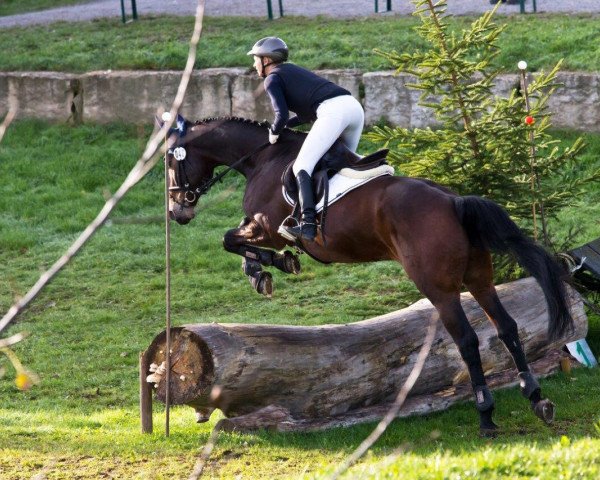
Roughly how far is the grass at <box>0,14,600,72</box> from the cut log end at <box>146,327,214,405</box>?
9.56 m

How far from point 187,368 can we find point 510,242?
7.73 feet

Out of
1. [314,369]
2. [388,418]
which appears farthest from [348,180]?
[388,418]

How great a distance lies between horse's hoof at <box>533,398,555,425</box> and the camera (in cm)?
815

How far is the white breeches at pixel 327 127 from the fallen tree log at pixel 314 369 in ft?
4.06

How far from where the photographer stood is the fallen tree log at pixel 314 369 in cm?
806

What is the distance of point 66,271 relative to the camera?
573 inches

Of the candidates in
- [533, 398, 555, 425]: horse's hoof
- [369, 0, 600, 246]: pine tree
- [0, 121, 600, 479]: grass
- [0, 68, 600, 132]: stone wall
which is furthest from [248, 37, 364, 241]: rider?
[0, 68, 600, 132]: stone wall

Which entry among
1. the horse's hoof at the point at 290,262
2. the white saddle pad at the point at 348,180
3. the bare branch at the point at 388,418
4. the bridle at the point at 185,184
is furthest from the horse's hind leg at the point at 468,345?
the bare branch at the point at 388,418

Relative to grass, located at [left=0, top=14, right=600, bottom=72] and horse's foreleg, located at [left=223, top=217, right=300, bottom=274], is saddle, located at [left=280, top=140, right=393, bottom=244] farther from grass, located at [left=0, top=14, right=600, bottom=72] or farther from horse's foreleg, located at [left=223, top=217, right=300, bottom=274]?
grass, located at [left=0, top=14, right=600, bottom=72]

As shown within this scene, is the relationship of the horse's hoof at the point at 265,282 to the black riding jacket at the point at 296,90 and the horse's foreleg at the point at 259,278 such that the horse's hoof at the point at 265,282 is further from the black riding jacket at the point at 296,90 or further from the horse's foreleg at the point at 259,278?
the black riding jacket at the point at 296,90

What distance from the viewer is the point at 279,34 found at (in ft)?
62.5

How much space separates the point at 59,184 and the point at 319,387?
9.58m

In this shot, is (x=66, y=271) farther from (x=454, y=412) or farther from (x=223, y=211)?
(x=454, y=412)

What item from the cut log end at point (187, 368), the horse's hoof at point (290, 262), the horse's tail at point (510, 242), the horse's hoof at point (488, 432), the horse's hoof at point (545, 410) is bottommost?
the horse's hoof at point (488, 432)
